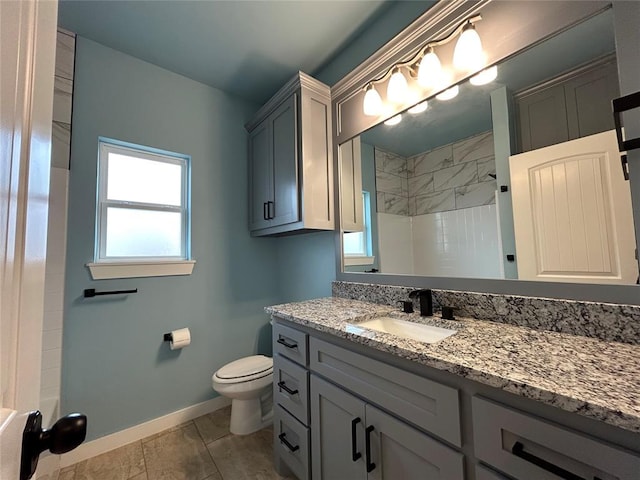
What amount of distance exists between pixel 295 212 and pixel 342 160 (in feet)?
1.70

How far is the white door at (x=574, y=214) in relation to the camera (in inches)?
36.1

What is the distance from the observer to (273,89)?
2402mm

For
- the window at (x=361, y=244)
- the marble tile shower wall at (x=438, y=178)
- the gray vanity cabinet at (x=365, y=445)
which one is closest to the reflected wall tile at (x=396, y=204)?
the marble tile shower wall at (x=438, y=178)

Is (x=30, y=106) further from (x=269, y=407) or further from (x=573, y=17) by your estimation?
(x=269, y=407)

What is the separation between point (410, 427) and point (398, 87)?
5.33 feet

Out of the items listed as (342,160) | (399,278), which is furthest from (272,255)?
(399,278)

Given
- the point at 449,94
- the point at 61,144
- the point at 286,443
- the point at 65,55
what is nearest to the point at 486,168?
the point at 449,94

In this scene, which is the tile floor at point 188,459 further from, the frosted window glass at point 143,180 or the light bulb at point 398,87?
the light bulb at point 398,87

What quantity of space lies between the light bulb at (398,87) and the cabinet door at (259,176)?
3.31 ft

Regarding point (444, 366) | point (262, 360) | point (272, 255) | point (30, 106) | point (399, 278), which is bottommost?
point (262, 360)

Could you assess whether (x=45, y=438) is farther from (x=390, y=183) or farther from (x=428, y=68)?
(x=428, y=68)

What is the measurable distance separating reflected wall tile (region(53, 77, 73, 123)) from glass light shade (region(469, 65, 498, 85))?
238cm

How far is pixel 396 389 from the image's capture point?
91cm

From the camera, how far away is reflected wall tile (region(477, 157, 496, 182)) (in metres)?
1.23
